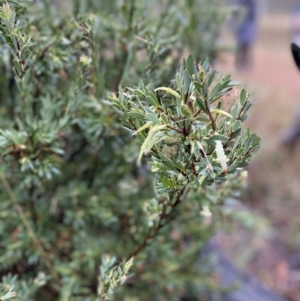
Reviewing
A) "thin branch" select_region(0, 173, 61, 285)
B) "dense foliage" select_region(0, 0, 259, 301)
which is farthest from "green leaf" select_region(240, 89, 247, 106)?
"thin branch" select_region(0, 173, 61, 285)

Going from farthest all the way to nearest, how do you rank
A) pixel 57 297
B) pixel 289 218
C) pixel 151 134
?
pixel 289 218 < pixel 57 297 < pixel 151 134

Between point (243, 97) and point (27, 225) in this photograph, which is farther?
point (27, 225)

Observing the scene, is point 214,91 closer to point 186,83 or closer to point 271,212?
point 186,83

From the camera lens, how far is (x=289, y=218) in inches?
72.1

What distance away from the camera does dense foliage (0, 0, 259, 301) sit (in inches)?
15.2

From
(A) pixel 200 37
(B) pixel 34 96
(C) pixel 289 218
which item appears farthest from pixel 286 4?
(B) pixel 34 96

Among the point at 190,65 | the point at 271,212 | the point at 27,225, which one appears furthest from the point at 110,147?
the point at 271,212

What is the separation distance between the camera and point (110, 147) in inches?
30.3

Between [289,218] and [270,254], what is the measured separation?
24cm

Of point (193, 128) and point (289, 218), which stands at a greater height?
point (193, 128)

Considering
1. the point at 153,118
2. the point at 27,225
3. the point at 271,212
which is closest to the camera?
the point at 153,118

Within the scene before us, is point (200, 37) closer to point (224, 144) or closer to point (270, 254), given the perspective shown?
point (224, 144)

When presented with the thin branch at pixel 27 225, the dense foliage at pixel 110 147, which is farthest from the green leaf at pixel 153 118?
the thin branch at pixel 27 225

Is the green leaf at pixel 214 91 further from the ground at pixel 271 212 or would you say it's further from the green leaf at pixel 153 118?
the ground at pixel 271 212
